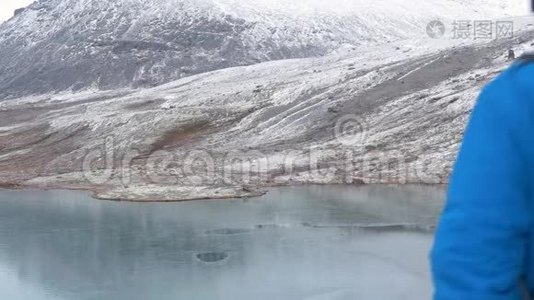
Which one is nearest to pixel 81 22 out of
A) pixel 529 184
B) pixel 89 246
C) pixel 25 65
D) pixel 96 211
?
pixel 25 65

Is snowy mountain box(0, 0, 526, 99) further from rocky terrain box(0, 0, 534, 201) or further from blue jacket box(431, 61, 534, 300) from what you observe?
blue jacket box(431, 61, 534, 300)

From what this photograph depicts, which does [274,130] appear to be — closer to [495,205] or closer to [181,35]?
[495,205]

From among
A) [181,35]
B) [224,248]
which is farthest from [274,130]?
[181,35]

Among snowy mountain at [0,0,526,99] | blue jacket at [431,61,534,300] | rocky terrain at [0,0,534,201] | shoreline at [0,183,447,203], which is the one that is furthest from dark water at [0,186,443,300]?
snowy mountain at [0,0,526,99]

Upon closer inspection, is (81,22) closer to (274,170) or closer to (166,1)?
(166,1)

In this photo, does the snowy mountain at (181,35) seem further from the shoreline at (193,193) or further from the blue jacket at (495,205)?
the blue jacket at (495,205)

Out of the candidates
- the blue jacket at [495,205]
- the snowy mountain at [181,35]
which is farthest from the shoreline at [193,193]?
the snowy mountain at [181,35]
